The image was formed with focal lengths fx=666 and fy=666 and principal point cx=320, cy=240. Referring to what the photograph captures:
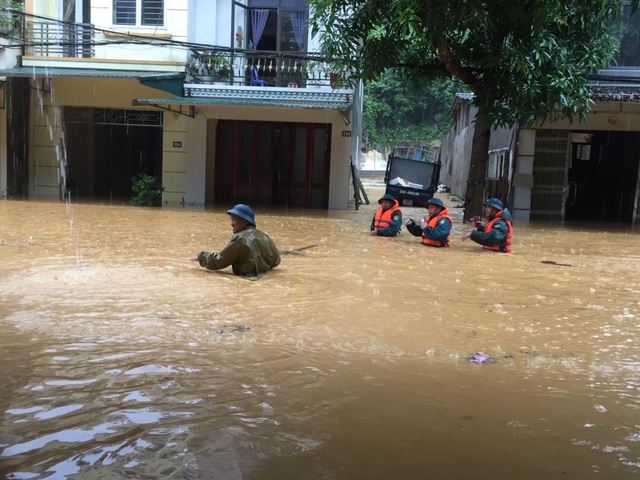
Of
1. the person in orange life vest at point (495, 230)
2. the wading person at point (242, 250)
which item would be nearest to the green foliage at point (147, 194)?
the person in orange life vest at point (495, 230)

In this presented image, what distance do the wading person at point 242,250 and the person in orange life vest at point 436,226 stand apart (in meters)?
4.31

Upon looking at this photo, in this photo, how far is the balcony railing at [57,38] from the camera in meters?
17.8

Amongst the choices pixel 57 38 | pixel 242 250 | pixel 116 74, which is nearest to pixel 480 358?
pixel 242 250

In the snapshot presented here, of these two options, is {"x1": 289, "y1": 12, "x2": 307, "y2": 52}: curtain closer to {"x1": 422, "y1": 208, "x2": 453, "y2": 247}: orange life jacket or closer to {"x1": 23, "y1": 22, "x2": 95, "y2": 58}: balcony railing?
{"x1": 23, "y1": 22, "x2": 95, "y2": 58}: balcony railing

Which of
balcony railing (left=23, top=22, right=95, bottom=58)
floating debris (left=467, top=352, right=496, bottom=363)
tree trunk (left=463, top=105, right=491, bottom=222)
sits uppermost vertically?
balcony railing (left=23, top=22, right=95, bottom=58)

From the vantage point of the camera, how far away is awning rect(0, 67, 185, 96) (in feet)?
54.2

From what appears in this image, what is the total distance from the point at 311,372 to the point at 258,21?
1656 centimetres

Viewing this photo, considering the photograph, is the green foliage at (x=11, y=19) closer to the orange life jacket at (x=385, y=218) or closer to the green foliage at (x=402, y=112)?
the orange life jacket at (x=385, y=218)

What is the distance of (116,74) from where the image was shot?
16828 mm

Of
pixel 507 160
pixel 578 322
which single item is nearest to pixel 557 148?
pixel 507 160

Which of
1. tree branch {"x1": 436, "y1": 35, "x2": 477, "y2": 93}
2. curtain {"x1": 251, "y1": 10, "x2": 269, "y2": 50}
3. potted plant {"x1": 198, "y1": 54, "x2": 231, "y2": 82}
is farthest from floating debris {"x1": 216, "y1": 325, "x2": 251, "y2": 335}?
curtain {"x1": 251, "y1": 10, "x2": 269, "y2": 50}

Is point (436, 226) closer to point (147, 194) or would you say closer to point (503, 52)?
point (503, 52)

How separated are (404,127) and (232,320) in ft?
141

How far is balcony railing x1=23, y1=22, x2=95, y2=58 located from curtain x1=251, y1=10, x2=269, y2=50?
14.6ft
